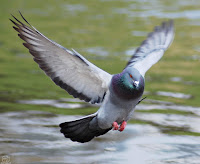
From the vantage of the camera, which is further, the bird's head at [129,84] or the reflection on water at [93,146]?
the reflection on water at [93,146]

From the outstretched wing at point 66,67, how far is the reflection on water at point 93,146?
0.89 m

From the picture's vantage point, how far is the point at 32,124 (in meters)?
7.29

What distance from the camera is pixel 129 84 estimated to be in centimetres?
523

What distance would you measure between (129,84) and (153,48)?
1.80 metres

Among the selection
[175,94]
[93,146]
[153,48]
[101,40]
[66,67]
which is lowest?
[93,146]

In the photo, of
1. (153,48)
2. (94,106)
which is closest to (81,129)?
(153,48)

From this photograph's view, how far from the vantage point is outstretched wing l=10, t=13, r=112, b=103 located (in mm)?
5195

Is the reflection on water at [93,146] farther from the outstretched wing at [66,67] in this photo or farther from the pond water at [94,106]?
the outstretched wing at [66,67]

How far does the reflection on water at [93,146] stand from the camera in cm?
603

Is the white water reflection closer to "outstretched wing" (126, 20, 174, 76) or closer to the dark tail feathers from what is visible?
"outstretched wing" (126, 20, 174, 76)

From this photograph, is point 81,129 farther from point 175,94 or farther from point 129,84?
point 175,94

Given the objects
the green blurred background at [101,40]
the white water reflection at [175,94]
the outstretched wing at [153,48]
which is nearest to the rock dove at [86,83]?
the outstretched wing at [153,48]

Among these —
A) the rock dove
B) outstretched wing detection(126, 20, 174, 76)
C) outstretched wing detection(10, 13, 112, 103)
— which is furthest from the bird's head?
outstretched wing detection(126, 20, 174, 76)

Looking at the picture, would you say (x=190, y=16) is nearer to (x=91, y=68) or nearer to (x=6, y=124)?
(x=6, y=124)
